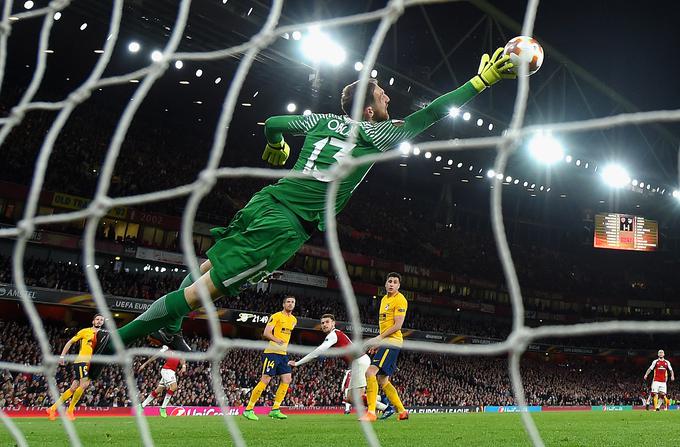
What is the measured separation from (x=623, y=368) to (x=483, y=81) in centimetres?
3859

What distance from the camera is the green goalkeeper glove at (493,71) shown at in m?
2.91

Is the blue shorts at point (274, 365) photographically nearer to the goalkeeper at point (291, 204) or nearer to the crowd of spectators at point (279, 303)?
the crowd of spectators at point (279, 303)

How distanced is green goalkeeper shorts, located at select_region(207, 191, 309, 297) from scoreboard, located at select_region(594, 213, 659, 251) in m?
29.7

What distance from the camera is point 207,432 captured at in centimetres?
587

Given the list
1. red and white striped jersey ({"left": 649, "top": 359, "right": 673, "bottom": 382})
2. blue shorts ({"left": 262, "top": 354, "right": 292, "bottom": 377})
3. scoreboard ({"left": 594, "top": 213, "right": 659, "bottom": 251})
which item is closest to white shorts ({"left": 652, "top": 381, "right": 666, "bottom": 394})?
red and white striped jersey ({"left": 649, "top": 359, "right": 673, "bottom": 382})

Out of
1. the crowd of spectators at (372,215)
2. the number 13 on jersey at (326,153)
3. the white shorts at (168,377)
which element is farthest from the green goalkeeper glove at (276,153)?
the crowd of spectators at (372,215)

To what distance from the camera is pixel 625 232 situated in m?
30.1

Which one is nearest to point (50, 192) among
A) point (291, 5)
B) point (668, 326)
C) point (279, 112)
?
point (279, 112)

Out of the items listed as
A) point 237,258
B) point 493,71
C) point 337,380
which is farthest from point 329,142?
point 337,380

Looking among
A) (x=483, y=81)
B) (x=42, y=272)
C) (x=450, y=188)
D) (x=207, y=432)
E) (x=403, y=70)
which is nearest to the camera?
(x=483, y=81)

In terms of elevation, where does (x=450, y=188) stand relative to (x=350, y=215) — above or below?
above

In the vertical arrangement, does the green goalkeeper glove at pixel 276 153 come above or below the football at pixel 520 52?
below

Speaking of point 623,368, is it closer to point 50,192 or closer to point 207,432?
point 50,192

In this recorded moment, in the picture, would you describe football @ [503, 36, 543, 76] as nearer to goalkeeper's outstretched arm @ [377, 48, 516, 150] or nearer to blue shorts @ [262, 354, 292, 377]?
goalkeeper's outstretched arm @ [377, 48, 516, 150]
